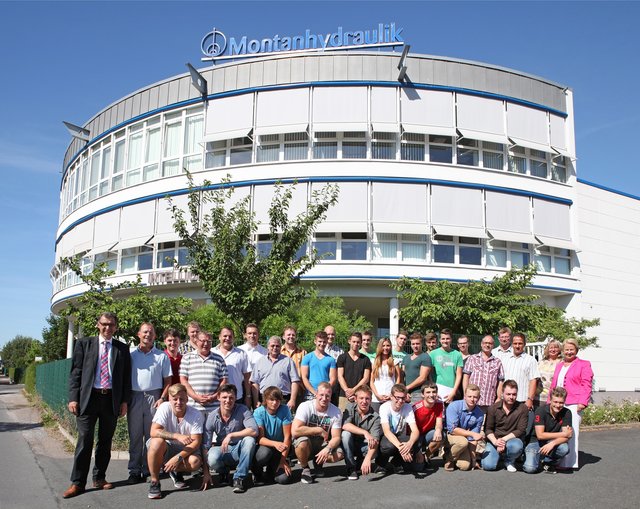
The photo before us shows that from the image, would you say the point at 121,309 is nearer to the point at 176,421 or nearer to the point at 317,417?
the point at 176,421

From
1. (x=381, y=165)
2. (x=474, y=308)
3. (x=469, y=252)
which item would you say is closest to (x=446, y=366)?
(x=474, y=308)

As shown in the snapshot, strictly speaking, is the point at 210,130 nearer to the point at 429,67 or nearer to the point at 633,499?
the point at 429,67

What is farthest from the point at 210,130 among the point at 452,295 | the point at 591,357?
the point at 591,357

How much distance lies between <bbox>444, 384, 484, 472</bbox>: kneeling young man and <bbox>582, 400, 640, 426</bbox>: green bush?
6248mm

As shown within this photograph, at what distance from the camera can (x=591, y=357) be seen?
27031 millimetres

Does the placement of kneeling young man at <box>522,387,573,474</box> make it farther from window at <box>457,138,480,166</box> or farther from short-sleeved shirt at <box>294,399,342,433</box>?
window at <box>457,138,480,166</box>

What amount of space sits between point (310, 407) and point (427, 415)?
1646 mm

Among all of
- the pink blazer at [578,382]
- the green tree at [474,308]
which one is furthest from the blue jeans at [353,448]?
the green tree at [474,308]

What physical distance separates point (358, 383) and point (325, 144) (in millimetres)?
17015

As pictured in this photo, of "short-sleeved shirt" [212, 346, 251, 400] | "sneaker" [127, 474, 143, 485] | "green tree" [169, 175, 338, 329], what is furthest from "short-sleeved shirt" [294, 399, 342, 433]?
"green tree" [169, 175, 338, 329]

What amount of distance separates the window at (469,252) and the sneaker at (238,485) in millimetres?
18814

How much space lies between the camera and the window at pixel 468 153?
84.2 ft

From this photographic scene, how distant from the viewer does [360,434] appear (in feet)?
25.8

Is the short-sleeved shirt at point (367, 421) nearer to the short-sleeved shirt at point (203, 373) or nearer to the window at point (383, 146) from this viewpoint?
the short-sleeved shirt at point (203, 373)
